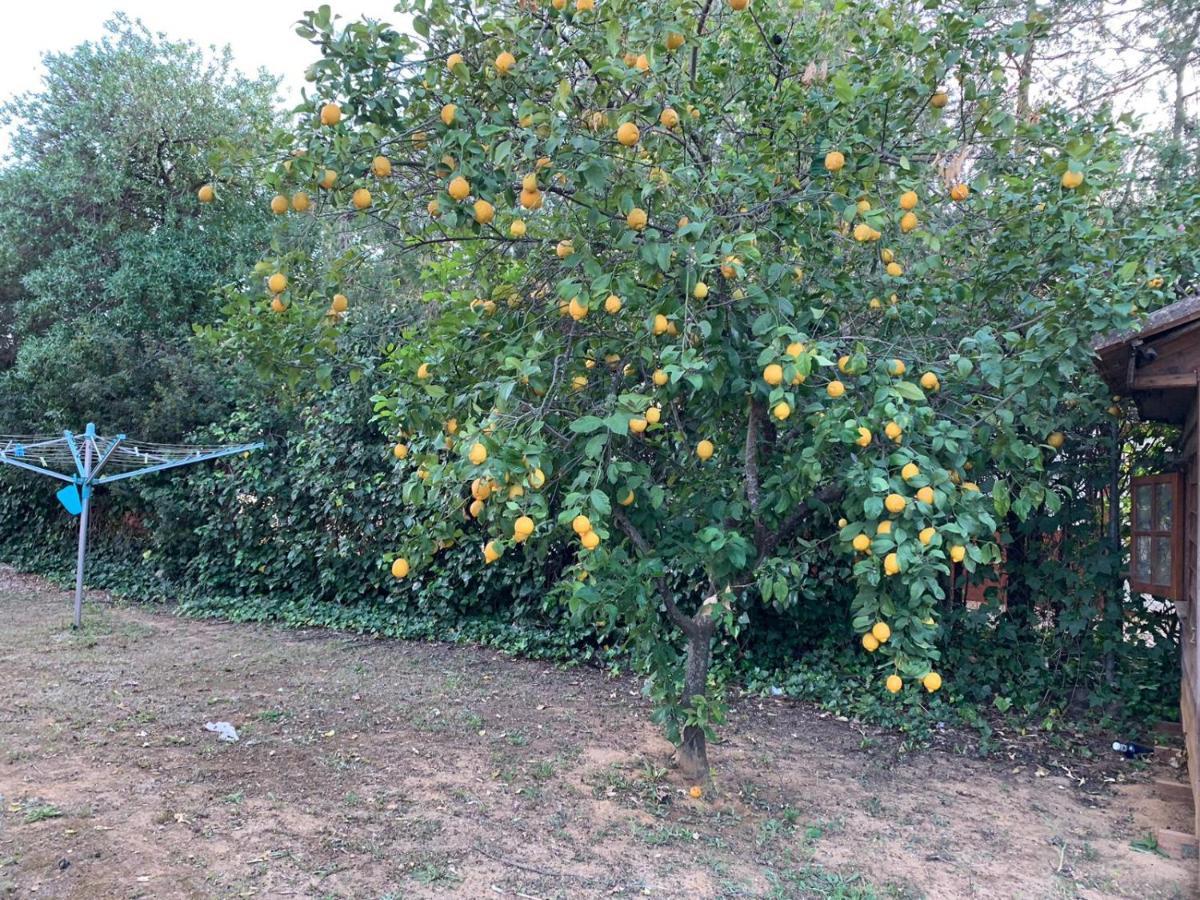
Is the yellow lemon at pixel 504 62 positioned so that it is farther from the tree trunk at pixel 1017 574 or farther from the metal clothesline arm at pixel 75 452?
the metal clothesline arm at pixel 75 452

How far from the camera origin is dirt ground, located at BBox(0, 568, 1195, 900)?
315cm

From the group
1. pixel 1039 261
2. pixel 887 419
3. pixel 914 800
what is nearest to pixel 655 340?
pixel 887 419

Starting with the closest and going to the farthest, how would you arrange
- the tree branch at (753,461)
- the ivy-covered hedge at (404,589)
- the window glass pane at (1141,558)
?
the tree branch at (753,461) → the window glass pane at (1141,558) → the ivy-covered hedge at (404,589)

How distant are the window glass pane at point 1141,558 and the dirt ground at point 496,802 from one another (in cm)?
106

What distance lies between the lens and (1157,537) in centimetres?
484

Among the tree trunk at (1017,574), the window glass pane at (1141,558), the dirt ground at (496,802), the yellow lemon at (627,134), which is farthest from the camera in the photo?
the tree trunk at (1017,574)

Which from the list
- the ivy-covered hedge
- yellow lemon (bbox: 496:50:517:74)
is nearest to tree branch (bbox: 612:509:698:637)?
the ivy-covered hedge

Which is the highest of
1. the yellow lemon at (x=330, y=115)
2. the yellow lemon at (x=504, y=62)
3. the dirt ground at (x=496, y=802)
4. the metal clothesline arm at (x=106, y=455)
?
the yellow lemon at (x=504, y=62)

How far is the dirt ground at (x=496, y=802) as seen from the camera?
124 inches

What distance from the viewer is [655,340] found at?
3277 mm

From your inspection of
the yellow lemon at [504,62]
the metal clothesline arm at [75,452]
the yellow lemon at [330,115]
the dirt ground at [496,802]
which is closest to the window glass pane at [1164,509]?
the dirt ground at [496,802]

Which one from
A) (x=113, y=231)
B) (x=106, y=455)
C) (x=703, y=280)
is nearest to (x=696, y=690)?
(x=703, y=280)

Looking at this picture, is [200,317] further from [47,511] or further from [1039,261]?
[1039,261]

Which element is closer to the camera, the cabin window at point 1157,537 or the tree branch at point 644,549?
the tree branch at point 644,549
